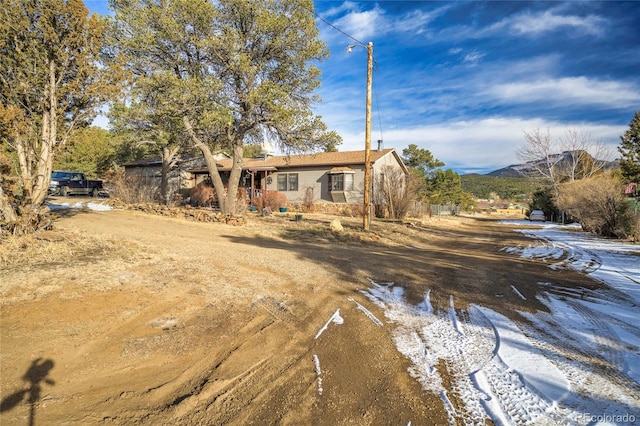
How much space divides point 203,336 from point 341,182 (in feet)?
72.1

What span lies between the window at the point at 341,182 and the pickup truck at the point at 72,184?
Answer: 1642 centimetres

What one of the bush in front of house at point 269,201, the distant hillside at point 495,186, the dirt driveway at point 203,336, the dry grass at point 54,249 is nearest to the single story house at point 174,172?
the bush in front of house at point 269,201

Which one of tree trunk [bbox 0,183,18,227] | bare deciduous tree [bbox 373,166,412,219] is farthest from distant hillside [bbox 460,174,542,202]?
tree trunk [bbox 0,183,18,227]

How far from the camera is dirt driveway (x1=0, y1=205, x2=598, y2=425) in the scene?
2562 millimetres

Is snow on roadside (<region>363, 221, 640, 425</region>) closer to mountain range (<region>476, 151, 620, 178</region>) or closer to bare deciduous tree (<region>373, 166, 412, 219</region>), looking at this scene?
bare deciduous tree (<region>373, 166, 412, 219</region>)

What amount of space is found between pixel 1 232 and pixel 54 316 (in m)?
3.62

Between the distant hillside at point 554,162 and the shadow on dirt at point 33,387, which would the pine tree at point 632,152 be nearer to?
the distant hillside at point 554,162

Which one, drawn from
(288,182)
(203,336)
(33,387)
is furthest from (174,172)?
(33,387)

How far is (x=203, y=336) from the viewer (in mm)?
3721

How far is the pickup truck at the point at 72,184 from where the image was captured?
72.6 feet

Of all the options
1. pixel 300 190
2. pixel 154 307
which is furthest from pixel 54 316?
pixel 300 190

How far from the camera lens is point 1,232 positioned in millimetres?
6012

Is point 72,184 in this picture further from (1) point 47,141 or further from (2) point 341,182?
(1) point 47,141

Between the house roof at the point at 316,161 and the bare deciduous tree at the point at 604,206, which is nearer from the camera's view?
the bare deciduous tree at the point at 604,206
